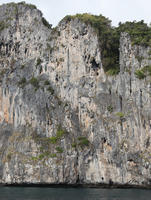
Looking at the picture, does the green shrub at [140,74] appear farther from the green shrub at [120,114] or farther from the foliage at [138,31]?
the green shrub at [120,114]

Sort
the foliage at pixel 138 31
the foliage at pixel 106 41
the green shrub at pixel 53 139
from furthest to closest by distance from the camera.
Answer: the foliage at pixel 106 41, the green shrub at pixel 53 139, the foliage at pixel 138 31

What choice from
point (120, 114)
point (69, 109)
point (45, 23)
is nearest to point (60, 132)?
point (69, 109)

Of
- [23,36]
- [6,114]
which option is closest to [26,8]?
[23,36]

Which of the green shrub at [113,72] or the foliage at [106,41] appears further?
the foliage at [106,41]

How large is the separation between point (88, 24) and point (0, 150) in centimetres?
2293

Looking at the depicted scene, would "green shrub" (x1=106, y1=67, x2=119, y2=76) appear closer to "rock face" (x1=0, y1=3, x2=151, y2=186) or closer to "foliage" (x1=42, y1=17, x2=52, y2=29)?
"rock face" (x1=0, y1=3, x2=151, y2=186)

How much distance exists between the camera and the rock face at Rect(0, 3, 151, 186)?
41.9 m

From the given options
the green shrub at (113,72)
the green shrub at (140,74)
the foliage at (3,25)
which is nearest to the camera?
the green shrub at (140,74)

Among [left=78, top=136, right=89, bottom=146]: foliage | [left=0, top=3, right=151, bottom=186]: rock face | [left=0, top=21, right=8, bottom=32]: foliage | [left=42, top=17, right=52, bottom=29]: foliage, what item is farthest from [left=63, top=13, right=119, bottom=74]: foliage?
[left=0, top=21, right=8, bottom=32]: foliage

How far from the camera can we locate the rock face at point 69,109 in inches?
1651

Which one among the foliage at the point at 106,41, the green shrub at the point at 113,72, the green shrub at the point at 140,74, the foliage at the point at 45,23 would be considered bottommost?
the green shrub at the point at 140,74

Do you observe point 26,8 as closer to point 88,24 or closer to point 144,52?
point 88,24

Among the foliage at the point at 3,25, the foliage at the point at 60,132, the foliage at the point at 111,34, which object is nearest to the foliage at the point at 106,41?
the foliage at the point at 111,34

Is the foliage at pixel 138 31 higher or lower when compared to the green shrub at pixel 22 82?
higher
